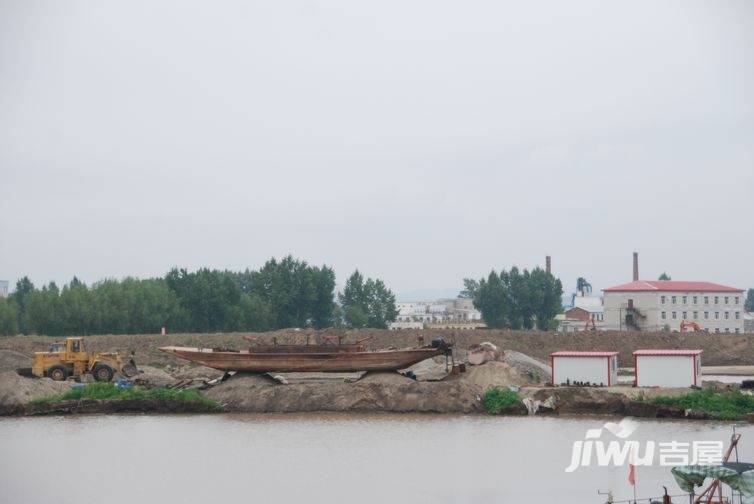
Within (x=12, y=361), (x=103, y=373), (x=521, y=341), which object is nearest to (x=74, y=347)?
(x=103, y=373)

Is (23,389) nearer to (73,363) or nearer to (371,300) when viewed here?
(73,363)

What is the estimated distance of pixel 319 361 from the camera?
4650 centimetres

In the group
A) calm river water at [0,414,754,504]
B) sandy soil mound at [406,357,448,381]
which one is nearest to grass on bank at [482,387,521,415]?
calm river water at [0,414,754,504]

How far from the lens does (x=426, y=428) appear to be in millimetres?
37406

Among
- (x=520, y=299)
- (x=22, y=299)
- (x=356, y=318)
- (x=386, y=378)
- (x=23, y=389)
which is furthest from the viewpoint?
(x=22, y=299)

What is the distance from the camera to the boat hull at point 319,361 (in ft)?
151

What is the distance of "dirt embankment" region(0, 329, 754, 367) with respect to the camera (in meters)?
65.2

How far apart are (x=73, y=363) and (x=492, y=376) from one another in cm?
1987

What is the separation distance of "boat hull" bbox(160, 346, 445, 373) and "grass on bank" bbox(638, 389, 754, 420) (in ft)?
36.0

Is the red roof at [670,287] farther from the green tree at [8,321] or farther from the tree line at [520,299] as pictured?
the green tree at [8,321]

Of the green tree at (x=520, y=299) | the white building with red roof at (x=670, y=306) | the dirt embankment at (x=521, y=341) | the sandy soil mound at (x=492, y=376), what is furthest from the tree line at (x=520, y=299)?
the sandy soil mound at (x=492, y=376)

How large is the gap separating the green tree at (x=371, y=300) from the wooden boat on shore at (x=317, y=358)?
53.7 metres

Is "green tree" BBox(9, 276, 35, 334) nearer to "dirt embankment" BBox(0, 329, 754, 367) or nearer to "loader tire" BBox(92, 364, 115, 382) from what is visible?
"dirt embankment" BBox(0, 329, 754, 367)

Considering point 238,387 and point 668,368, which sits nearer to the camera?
point 668,368
